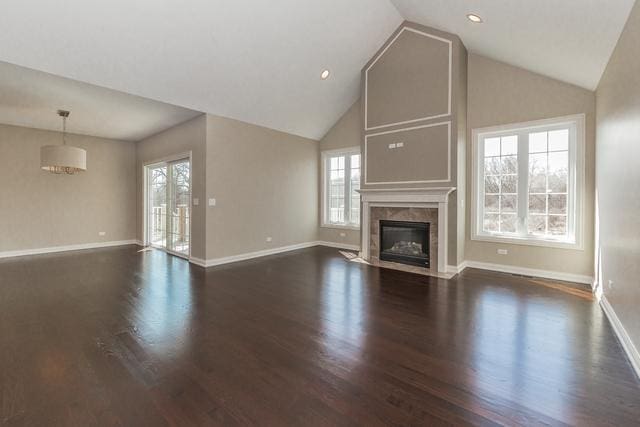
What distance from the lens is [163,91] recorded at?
4.19 m

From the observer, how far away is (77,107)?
4.90 meters

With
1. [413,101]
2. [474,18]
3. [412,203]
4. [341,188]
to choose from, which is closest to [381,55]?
[413,101]

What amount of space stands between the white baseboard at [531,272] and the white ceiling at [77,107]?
18.3 ft

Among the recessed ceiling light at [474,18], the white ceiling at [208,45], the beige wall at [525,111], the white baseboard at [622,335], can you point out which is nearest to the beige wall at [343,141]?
the white ceiling at [208,45]

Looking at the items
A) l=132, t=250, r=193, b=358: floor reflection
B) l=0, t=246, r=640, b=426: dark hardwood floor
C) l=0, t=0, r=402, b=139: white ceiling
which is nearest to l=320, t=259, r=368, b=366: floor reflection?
l=0, t=246, r=640, b=426: dark hardwood floor

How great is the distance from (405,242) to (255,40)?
13.1 feet

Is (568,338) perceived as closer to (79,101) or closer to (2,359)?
(2,359)

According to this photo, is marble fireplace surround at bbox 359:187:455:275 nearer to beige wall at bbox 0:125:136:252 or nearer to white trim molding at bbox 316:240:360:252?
white trim molding at bbox 316:240:360:252

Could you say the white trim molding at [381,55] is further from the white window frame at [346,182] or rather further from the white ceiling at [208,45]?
the white window frame at [346,182]

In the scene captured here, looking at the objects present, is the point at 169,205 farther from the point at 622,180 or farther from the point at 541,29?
the point at 622,180

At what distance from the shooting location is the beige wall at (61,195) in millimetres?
5887

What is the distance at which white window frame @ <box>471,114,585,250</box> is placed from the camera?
406cm

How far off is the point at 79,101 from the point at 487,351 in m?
6.41

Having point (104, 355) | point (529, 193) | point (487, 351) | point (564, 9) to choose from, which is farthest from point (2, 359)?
point (529, 193)
